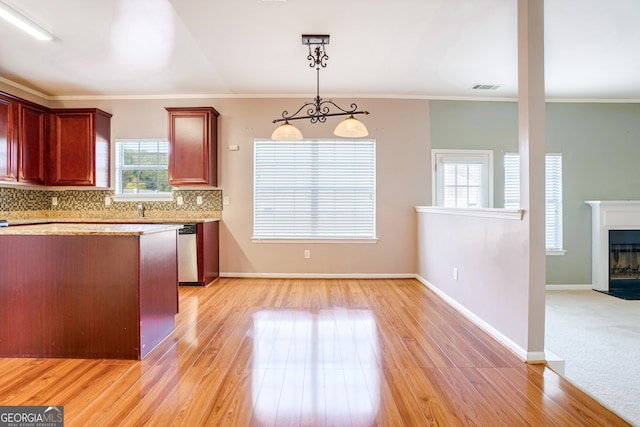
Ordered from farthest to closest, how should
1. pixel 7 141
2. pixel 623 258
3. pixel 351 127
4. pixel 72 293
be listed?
pixel 623 258 < pixel 7 141 < pixel 351 127 < pixel 72 293

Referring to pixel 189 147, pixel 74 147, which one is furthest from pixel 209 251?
pixel 74 147

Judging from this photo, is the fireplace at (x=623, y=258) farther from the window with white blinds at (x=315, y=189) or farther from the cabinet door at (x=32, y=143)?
the cabinet door at (x=32, y=143)

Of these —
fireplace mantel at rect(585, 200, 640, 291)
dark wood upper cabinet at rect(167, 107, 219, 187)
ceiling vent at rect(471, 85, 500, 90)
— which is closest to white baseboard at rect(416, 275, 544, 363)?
fireplace mantel at rect(585, 200, 640, 291)

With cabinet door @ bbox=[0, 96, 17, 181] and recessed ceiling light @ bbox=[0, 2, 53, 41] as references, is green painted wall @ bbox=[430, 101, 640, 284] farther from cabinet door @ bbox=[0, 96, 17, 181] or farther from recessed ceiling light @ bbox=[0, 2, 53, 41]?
cabinet door @ bbox=[0, 96, 17, 181]

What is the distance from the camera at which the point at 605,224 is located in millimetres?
4445

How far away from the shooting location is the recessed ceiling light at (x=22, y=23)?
2566 mm

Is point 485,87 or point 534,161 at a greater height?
point 485,87

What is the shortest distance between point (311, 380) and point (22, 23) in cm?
377

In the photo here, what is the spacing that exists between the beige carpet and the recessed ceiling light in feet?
16.4

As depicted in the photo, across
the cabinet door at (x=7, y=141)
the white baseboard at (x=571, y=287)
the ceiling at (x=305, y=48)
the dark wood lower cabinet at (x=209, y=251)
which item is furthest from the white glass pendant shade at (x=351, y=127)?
the cabinet door at (x=7, y=141)

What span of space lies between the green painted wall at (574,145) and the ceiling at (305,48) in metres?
0.25

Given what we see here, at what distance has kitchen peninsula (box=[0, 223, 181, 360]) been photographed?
7.09 ft

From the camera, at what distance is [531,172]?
2.21 metres

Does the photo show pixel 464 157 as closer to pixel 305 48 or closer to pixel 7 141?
pixel 305 48
